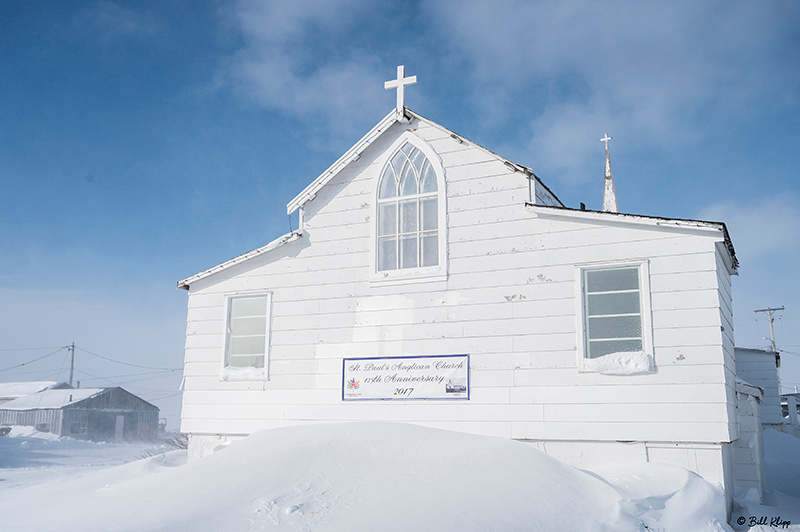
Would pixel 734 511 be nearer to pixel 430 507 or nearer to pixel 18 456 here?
pixel 430 507

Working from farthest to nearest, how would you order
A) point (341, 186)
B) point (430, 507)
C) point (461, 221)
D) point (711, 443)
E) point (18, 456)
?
point (18, 456)
point (341, 186)
point (461, 221)
point (711, 443)
point (430, 507)

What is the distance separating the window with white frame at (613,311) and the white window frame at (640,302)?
23 mm

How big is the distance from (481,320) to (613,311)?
7.15ft

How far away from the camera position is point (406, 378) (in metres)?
10.9

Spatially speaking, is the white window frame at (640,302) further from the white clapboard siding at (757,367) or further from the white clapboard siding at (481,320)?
the white clapboard siding at (757,367)

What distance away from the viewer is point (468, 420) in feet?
34.1

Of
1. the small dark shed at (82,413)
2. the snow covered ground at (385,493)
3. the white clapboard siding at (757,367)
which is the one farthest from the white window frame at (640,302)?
the small dark shed at (82,413)

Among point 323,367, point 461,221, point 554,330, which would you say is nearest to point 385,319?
point 323,367

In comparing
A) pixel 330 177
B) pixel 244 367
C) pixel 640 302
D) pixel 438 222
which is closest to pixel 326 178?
pixel 330 177

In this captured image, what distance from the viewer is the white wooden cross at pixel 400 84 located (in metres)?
12.1

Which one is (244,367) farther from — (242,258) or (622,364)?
(622,364)

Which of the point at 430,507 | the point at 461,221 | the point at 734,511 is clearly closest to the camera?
the point at 430,507

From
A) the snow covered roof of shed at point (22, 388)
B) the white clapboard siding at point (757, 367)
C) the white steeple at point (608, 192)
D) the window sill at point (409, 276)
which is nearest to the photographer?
the window sill at point (409, 276)

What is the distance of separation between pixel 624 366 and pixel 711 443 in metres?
1.58
